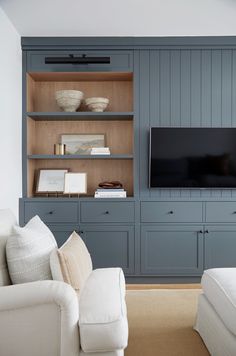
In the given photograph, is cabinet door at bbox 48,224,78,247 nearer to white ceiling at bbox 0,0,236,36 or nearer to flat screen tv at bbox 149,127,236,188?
flat screen tv at bbox 149,127,236,188

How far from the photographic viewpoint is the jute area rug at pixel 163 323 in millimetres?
2328

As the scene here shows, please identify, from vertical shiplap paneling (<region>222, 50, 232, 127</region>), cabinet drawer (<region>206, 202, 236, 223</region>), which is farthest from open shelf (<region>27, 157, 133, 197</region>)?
vertical shiplap paneling (<region>222, 50, 232, 127</region>)

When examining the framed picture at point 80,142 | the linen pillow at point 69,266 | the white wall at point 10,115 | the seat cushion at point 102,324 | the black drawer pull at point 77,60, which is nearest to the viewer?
the seat cushion at point 102,324

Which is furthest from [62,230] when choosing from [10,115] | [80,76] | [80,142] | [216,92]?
[216,92]

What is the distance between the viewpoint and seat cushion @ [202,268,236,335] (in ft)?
6.21

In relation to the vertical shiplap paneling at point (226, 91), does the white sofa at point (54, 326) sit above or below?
below

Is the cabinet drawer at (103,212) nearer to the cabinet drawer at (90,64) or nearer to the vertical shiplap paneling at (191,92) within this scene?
the vertical shiplap paneling at (191,92)

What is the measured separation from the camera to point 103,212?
3723 mm

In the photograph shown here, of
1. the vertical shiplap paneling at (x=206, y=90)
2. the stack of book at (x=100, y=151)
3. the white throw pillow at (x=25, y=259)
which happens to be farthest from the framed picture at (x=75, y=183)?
the white throw pillow at (x=25, y=259)

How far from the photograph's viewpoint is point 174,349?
2328 mm

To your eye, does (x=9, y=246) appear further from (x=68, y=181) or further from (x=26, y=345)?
(x=68, y=181)

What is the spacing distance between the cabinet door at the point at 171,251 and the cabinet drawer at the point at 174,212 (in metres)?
0.09

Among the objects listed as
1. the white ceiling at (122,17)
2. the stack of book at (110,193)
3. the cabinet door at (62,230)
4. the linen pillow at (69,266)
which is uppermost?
the white ceiling at (122,17)

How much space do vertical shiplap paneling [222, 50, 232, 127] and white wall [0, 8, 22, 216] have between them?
2196 mm
